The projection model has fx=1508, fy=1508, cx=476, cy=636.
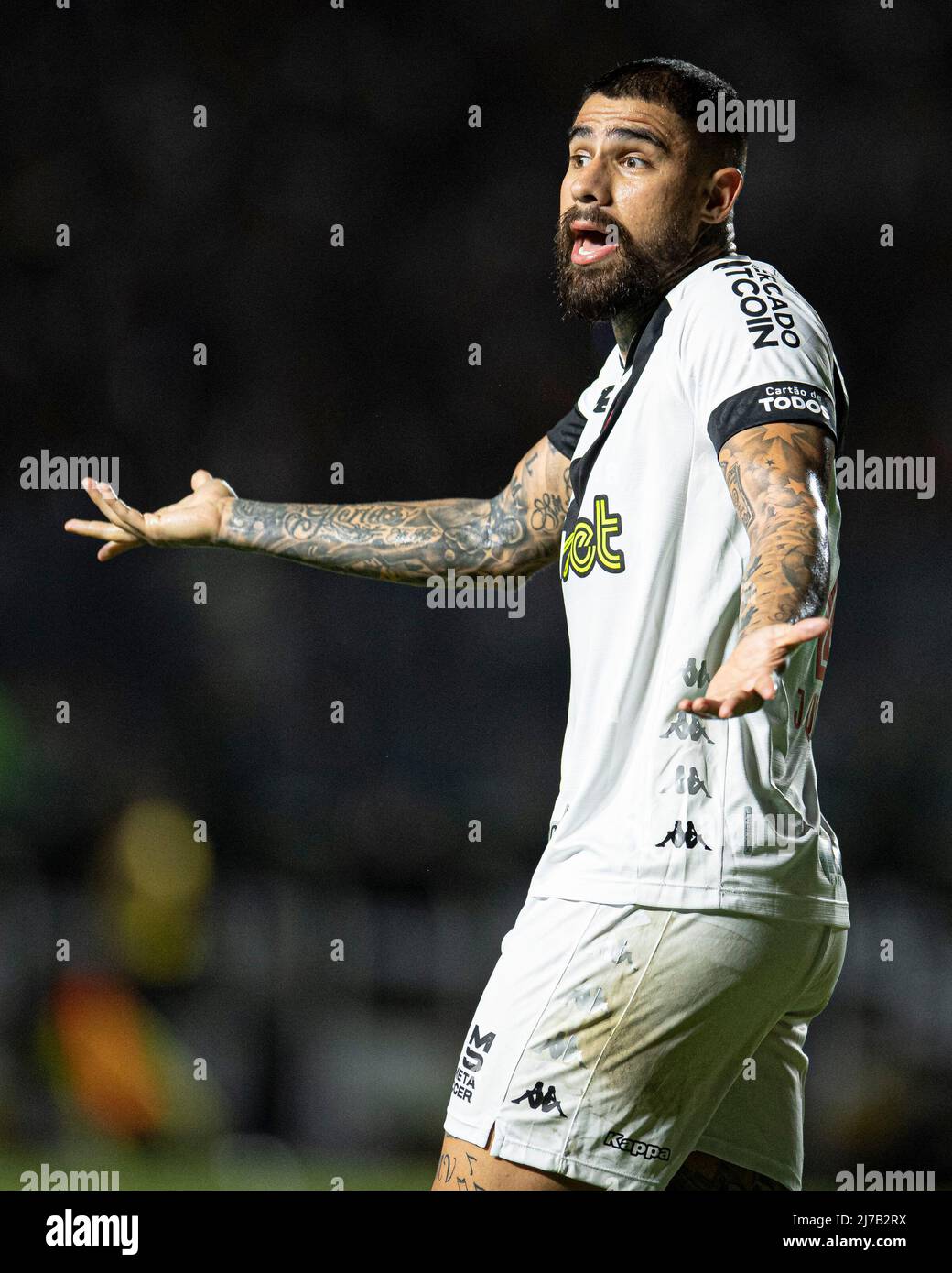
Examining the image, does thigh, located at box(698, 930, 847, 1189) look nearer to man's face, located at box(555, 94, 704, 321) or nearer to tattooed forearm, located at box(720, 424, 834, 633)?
tattooed forearm, located at box(720, 424, 834, 633)

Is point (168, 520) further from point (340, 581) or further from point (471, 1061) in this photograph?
point (340, 581)

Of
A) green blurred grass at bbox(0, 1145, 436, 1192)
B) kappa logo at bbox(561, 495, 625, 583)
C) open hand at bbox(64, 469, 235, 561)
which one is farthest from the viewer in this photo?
green blurred grass at bbox(0, 1145, 436, 1192)

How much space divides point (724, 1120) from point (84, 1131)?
4137 mm

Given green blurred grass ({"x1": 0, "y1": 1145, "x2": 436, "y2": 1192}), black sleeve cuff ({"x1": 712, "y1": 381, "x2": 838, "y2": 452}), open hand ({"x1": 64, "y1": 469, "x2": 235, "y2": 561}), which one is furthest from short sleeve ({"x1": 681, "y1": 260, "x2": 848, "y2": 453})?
green blurred grass ({"x1": 0, "y1": 1145, "x2": 436, "y2": 1192})

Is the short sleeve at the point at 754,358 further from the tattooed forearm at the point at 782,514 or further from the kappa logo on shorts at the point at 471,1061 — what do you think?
the kappa logo on shorts at the point at 471,1061

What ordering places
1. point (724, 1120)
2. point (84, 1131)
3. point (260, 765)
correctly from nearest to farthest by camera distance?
1. point (724, 1120)
2. point (84, 1131)
3. point (260, 765)

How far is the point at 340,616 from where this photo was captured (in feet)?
24.2

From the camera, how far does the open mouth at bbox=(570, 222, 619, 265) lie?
7.54 feet

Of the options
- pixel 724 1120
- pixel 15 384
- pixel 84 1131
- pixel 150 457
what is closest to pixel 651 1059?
pixel 724 1120

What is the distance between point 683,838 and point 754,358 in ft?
2.07

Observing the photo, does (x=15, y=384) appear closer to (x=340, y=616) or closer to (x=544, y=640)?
(x=340, y=616)

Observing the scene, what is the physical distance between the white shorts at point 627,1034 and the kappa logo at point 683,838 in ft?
0.29

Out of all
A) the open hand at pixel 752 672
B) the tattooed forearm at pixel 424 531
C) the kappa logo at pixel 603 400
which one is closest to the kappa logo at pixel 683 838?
the open hand at pixel 752 672

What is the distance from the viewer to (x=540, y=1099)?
2.00 metres
